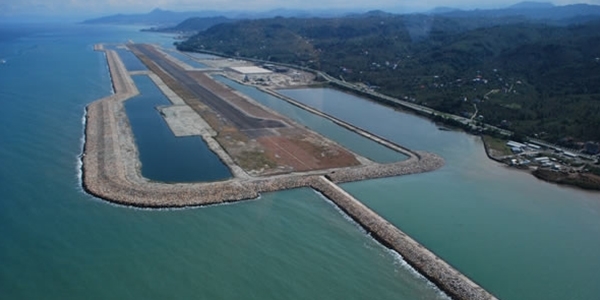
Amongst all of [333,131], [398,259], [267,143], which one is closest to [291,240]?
[398,259]

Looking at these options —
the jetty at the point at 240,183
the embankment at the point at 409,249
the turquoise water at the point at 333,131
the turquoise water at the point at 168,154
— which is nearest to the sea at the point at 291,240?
the embankment at the point at 409,249

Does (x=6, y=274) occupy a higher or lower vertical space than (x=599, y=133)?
lower

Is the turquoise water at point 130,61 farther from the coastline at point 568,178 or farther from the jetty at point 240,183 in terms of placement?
the coastline at point 568,178

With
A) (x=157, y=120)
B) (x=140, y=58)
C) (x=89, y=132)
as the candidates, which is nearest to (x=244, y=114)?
(x=157, y=120)

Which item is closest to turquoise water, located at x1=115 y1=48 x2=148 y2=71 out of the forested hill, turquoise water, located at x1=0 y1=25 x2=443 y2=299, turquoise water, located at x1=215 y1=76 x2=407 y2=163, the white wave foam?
the forested hill

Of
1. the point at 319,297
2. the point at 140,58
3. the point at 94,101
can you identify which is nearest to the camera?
the point at 319,297

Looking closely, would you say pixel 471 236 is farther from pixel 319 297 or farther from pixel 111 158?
pixel 111 158
